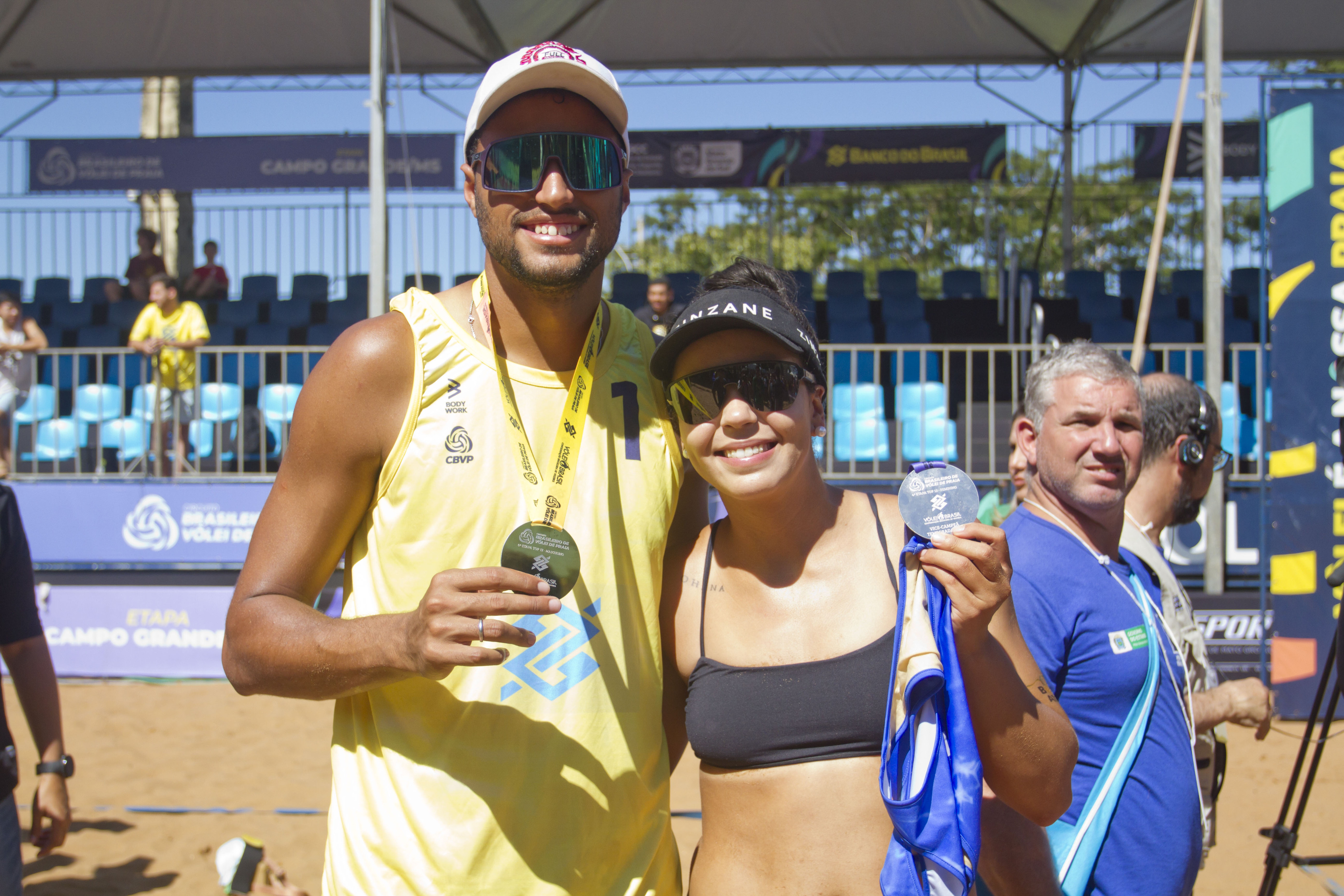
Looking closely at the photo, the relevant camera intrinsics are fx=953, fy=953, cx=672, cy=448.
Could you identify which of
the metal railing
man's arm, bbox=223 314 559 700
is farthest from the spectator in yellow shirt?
man's arm, bbox=223 314 559 700

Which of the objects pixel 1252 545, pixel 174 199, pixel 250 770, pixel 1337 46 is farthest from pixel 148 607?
pixel 1337 46

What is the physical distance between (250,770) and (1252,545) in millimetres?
7784

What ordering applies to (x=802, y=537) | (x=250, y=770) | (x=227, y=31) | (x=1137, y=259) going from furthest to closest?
(x=1137, y=259) → (x=227, y=31) → (x=250, y=770) → (x=802, y=537)

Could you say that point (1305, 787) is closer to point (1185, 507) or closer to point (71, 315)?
point (1185, 507)

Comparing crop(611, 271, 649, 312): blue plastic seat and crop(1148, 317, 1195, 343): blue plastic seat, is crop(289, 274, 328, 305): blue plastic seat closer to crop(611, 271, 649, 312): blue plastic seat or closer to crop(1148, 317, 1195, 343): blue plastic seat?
crop(611, 271, 649, 312): blue plastic seat

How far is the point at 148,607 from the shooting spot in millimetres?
8219

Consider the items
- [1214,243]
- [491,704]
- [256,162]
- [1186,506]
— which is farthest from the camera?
[256,162]

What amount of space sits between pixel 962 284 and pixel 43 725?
1182 centimetres

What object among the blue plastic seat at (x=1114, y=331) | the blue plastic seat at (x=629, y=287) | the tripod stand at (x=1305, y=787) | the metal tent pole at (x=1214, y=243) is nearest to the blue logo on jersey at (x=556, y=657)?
the tripod stand at (x=1305, y=787)

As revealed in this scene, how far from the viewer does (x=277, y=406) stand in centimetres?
969

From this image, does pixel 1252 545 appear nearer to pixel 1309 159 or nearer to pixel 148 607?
pixel 1309 159

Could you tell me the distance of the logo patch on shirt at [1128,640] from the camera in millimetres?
2193

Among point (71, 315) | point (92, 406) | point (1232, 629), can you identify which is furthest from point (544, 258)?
point (71, 315)

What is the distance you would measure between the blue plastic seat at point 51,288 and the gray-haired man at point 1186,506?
615 inches
